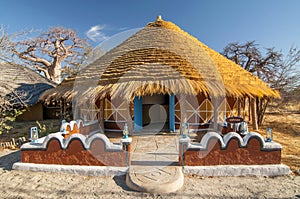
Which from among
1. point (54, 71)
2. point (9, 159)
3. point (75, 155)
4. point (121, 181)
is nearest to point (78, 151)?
point (75, 155)

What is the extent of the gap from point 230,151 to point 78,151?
332cm

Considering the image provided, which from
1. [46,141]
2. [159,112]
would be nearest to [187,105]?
[159,112]

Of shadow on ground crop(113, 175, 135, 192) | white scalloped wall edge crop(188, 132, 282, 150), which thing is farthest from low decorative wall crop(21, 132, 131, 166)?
white scalloped wall edge crop(188, 132, 282, 150)

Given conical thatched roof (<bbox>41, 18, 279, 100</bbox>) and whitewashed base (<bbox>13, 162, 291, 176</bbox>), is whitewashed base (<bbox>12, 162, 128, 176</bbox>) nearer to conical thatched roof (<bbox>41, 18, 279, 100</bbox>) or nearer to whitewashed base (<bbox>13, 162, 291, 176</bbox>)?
whitewashed base (<bbox>13, 162, 291, 176</bbox>)

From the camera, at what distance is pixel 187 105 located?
6754 mm

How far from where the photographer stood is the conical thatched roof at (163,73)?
602cm

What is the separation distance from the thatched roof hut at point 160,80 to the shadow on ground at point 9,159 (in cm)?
260

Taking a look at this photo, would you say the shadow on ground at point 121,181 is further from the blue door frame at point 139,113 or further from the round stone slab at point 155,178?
the blue door frame at point 139,113

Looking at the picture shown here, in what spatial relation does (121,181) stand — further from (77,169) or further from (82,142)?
(82,142)

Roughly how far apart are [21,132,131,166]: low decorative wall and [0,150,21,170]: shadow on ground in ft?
2.35

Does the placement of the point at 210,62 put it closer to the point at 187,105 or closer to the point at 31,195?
the point at 187,105

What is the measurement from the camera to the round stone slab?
2988mm

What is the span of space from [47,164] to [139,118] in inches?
143

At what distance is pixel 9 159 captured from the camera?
4703mm
